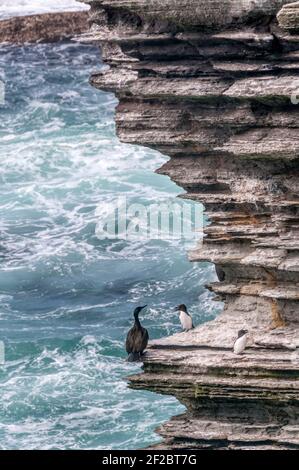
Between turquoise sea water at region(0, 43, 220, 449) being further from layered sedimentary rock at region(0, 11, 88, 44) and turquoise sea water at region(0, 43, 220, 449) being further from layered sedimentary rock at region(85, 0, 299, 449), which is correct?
layered sedimentary rock at region(85, 0, 299, 449)

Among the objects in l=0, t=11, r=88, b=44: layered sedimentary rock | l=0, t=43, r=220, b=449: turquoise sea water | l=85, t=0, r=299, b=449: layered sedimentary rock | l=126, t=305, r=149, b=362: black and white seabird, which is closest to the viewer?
l=85, t=0, r=299, b=449: layered sedimentary rock

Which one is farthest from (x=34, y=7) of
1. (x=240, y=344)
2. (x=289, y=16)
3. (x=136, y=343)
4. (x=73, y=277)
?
(x=289, y=16)

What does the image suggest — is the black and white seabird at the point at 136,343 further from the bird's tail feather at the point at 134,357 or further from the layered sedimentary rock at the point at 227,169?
the layered sedimentary rock at the point at 227,169

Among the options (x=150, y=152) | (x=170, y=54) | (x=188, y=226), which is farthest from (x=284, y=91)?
(x=150, y=152)

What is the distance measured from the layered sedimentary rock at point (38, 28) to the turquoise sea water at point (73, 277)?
4809 millimetres

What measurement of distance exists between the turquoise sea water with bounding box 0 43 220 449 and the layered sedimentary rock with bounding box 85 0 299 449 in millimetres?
8899

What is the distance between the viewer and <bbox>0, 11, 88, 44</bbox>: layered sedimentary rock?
80.5m

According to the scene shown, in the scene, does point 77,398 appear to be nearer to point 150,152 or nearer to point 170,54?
point 170,54

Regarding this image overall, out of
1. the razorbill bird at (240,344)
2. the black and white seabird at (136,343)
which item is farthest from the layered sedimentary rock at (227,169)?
the black and white seabird at (136,343)

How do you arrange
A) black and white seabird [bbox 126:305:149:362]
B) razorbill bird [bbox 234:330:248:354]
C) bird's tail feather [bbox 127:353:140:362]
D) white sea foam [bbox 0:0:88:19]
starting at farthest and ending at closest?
white sea foam [bbox 0:0:88:19] → black and white seabird [bbox 126:305:149:362] → bird's tail feather [bbox 127:353:140:362] → razorbill bird [bbox 234:330:248:354]

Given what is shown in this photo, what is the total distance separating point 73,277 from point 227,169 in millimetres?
22049

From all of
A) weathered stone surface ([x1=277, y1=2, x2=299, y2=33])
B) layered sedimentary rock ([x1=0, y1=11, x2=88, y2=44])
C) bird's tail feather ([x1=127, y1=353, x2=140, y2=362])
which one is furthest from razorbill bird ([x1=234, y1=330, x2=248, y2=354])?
layered sedimentary rock ([x1=0, y1=11, x2=88, y2=44])
